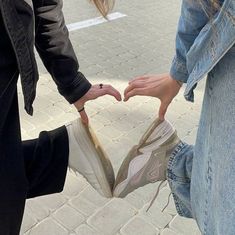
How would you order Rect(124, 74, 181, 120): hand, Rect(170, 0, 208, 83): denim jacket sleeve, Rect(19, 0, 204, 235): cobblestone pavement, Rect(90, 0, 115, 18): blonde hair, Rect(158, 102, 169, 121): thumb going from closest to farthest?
Rect(170, 0, 208, 83): denim jacket sleeve < Rect(90, 0, 115, 18): blonde hair < Rect(124, 74, 181, 120): hand < Rect(158, 102, 169, 121): thumb < Rect(19, 0, 204, 235): cobblestone pavement

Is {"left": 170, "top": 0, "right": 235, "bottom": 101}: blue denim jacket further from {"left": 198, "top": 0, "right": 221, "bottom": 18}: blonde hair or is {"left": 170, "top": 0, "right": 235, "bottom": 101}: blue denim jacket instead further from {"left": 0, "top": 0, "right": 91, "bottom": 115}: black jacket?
{"left": 0, "top": 0, "right": 91, "bottom": 115}: black jacket

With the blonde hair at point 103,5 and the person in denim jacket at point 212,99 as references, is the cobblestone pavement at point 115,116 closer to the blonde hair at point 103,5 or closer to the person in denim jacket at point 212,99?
the blonde hair at point 103,5

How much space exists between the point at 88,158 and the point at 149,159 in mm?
208

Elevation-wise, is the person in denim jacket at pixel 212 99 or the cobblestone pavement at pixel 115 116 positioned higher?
the person in denim jacket at pixel 212 99

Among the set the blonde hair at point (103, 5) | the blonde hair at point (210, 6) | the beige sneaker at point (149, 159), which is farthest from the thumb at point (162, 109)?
the blonde hair at point (210, 6)

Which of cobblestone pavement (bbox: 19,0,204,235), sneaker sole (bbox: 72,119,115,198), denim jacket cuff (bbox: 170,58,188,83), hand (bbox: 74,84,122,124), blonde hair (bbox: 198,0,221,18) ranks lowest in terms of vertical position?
cobblestone pavement (bbox: 19,0,204,235)

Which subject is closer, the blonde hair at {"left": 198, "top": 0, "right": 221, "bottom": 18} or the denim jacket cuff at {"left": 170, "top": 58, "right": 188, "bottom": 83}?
the blonde hair at {"left": 198, "top": 0, "right": 221, "bottom": 18}

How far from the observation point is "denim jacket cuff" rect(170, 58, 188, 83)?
128 cm

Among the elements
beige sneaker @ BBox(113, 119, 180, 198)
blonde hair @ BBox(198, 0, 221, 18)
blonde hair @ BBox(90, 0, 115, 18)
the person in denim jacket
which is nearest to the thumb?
beige sneaker @ BBox(113, 119, 180, 198)

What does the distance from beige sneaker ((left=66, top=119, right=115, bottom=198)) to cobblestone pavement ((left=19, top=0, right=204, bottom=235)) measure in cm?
46

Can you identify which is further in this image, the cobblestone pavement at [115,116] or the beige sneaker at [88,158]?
the cobblestone pavement at [115,116]

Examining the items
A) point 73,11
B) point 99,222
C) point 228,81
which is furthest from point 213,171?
point 73,11

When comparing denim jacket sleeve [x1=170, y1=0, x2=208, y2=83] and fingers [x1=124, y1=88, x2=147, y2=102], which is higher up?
denim jacket sleeve [x1=170, y1=0, x2=208, y2=83]

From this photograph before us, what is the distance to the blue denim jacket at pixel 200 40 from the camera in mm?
894
